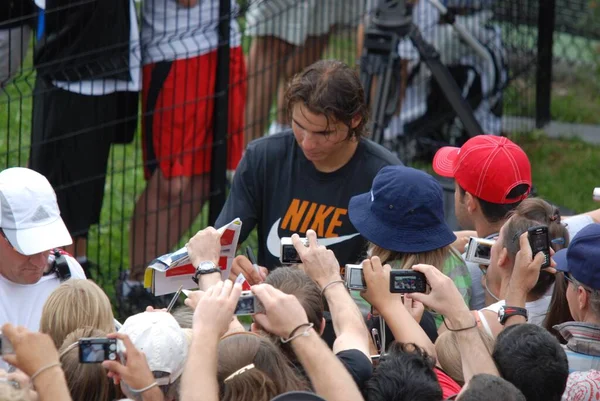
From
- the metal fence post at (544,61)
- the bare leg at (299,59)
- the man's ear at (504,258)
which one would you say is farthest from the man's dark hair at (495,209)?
the metal fence post at (544,61)

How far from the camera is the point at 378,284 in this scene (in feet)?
10.1

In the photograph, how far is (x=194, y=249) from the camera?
3252 millimetres

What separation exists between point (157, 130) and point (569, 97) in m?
4.94

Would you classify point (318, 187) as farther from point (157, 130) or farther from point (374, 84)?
point (374, 84)

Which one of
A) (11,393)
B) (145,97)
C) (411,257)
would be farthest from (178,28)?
(11,393)

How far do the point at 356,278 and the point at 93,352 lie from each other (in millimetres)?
868

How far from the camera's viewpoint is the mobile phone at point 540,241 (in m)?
3.39

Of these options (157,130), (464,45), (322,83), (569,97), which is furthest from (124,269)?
(569,97)

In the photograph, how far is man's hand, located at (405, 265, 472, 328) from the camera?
A: 2.95 m

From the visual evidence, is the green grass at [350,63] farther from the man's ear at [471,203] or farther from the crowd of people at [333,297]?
the man's ear at [471,203]

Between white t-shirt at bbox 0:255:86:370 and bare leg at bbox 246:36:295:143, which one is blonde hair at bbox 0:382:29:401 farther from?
bare leg at bbox 246:36:295:143

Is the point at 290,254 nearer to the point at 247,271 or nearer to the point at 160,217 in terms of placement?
the point at 247,271

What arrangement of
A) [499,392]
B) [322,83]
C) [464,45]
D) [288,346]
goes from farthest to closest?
[464,45] → [322,83] → [288,346] → [499,392]

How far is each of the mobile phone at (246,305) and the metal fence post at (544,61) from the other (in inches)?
232
